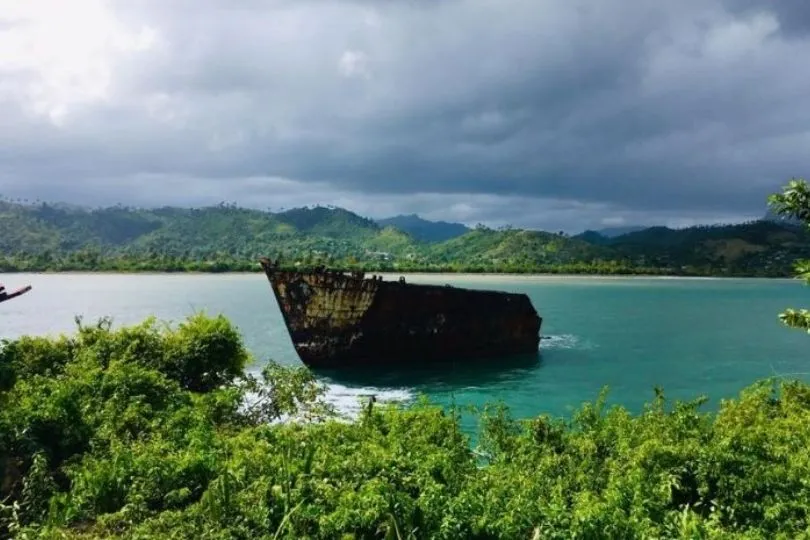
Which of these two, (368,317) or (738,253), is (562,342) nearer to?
(368,317)

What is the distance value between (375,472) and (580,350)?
117 ft

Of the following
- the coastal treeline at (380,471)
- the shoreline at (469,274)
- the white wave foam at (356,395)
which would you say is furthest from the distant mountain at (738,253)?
the coastal treeline at (380,471)

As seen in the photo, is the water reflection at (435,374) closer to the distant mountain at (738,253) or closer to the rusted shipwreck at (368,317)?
the rusted shipwreck at (368,317)

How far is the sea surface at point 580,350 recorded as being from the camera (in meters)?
27.8

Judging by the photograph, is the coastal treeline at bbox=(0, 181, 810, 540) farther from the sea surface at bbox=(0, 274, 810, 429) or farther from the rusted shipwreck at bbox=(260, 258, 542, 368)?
the rusted shipwreck at bbox=(260, 258, 542, 368)

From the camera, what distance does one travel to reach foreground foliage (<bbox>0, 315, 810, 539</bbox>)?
7.14 metres

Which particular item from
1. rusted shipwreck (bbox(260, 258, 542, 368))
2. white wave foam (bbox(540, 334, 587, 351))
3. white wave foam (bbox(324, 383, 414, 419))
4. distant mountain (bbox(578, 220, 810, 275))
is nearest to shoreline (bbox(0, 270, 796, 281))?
distant mountain (bbox(578, 220, 810, 275))

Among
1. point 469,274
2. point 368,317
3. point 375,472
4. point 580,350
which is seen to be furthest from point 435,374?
point 469,274

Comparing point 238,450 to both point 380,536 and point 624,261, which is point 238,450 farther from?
point 624,261

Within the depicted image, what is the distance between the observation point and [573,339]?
156 ft

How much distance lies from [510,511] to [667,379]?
27.7m

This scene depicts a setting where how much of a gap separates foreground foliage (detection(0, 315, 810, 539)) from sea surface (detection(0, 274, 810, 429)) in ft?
20.4

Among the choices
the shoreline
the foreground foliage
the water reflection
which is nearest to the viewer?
the foreground foliage

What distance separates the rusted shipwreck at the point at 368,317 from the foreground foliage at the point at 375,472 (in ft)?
57.9
